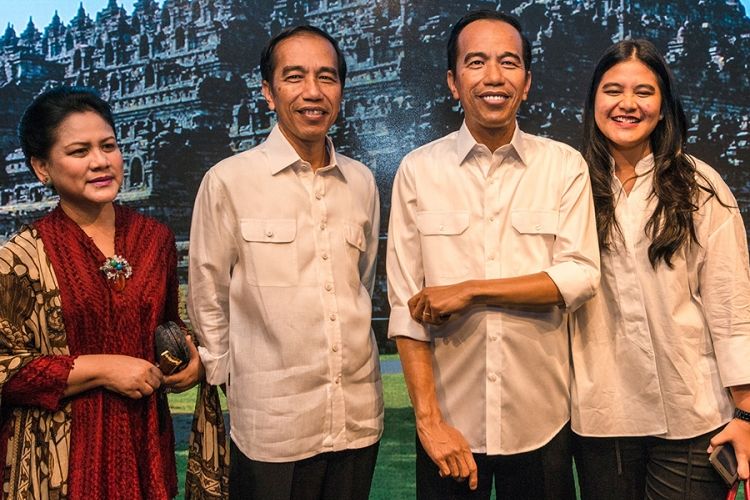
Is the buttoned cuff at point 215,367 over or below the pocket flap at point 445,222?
below

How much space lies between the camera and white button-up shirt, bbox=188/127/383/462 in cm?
195

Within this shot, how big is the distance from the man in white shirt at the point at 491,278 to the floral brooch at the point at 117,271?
661 mm

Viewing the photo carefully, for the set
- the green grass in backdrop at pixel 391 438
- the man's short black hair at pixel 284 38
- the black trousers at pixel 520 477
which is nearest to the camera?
the black trousers at pixel 520 477

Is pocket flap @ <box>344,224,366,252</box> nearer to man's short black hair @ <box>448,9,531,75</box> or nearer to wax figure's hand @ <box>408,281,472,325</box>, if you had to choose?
wax figure's hand @ <box>408,281,472,325</box>

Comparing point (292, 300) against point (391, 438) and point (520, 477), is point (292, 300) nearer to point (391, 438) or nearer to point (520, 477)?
point (520, 477)

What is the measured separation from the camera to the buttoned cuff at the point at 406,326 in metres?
1.87

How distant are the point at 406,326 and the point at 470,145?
0.49 meters

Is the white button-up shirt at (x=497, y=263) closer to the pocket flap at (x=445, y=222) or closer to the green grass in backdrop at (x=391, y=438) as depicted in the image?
the pocket flap at (x=445, y=222)

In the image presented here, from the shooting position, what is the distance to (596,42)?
14.2 feet

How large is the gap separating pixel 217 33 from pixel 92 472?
3.16 meters

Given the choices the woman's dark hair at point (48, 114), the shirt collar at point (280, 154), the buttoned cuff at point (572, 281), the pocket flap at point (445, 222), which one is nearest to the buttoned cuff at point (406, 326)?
the pocket flap at point (445, 222)

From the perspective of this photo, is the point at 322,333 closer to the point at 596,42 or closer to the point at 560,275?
the point at 560,275

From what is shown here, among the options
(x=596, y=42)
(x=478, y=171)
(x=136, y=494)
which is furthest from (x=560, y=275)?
(x=596, y=42)

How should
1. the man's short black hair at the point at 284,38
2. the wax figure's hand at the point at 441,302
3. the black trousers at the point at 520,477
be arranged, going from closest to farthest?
the wax figure's hand at the point at 441,302 < the black trousers at the point at 520,477 < the man's short black hair at the point at 284,38
